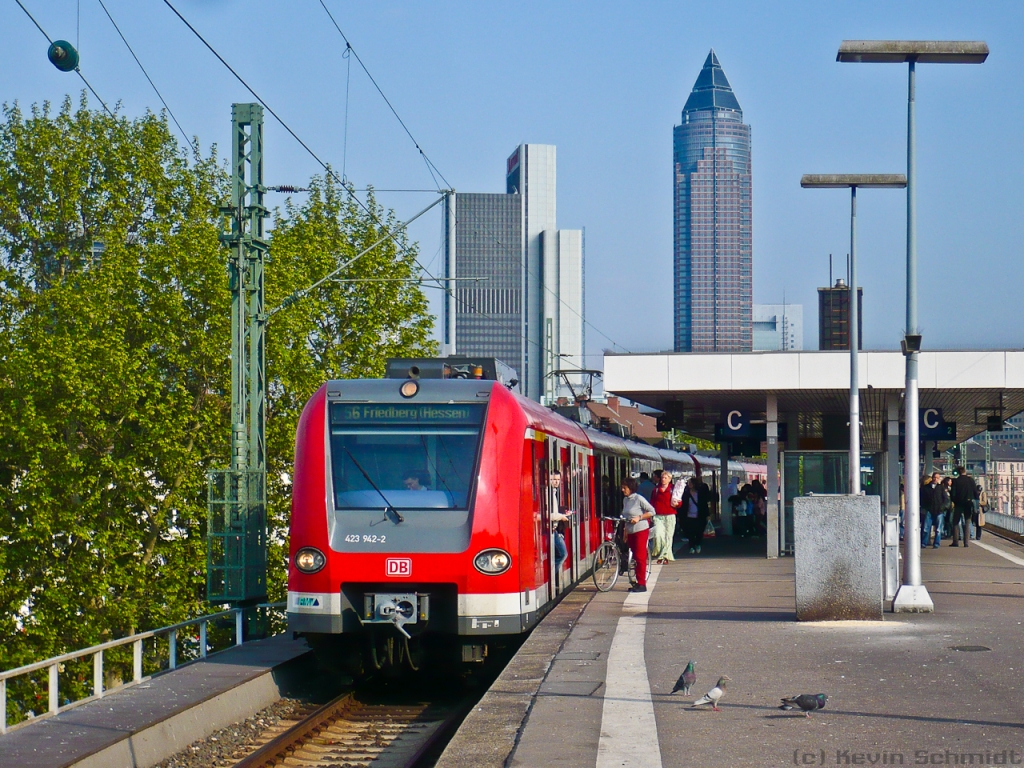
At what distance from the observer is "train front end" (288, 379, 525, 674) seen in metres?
12.0

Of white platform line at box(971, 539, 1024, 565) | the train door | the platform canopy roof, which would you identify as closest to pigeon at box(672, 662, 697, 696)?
the train door

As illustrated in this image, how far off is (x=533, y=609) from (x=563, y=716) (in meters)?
4.18

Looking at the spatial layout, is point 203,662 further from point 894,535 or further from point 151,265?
point 151,265

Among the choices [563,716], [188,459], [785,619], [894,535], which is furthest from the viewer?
[188,459]

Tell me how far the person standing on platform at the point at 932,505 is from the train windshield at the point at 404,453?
56.5ft

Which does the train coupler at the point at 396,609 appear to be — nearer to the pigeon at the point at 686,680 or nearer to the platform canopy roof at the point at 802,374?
the pigeon at the point at 686,680

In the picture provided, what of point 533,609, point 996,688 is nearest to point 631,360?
point 533,609

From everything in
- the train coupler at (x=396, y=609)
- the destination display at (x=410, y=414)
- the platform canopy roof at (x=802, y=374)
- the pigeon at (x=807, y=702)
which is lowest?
the pigeon at (x=807, y=702)

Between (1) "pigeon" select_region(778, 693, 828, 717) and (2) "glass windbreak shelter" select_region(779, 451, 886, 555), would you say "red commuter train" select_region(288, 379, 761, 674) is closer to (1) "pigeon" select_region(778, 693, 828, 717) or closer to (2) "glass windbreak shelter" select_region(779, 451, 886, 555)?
(1) "pigeon" select_region(778, 693, 828, 717)

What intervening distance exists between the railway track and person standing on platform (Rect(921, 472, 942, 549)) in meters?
16.6

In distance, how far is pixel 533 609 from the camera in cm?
1281

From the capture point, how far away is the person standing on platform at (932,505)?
2720cm

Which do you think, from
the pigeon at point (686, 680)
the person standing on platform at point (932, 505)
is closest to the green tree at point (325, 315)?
the person standing on platform at point (932, 505)

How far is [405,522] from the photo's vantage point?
1207 centimetres
